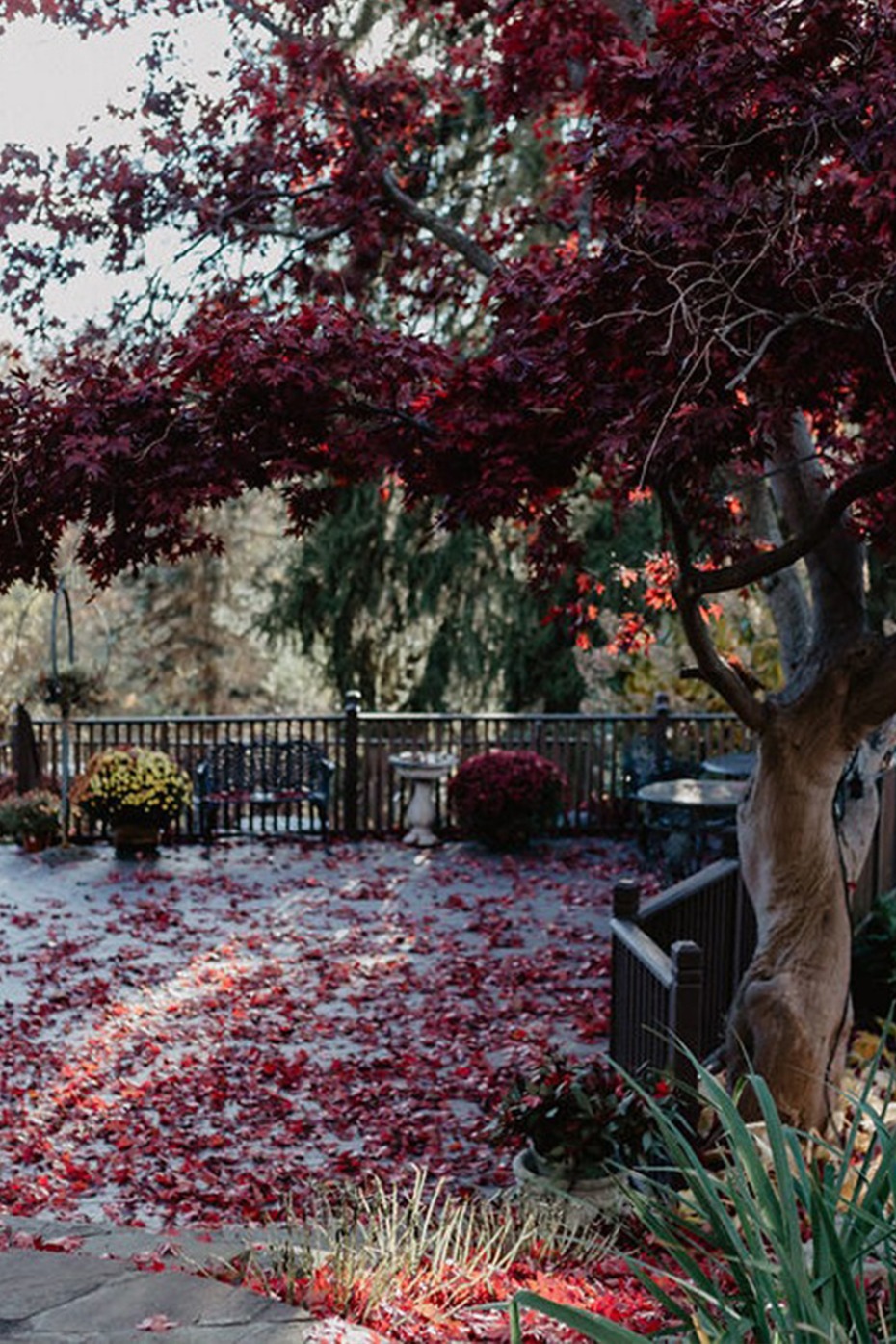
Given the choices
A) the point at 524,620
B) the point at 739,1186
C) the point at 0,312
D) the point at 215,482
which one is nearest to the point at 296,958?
the point at 0,312

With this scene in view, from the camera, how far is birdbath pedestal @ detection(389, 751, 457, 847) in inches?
554

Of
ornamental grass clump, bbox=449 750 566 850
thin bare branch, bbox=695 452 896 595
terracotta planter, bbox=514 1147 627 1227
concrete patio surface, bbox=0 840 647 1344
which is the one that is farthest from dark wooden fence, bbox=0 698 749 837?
terracotta planter, bbox=514 1147 627 1227

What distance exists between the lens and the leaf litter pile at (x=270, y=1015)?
6547 mm

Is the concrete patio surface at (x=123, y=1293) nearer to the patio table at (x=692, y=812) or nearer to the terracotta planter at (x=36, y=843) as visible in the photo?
the terracotta planter at (x=36, y=843)

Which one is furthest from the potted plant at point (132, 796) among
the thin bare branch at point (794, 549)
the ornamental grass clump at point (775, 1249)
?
the ornamental grass clump at point (775, 1249)

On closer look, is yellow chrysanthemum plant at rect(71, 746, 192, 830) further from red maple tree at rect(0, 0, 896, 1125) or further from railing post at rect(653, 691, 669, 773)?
red maple tree at rect(0, 0, 896, 1125)

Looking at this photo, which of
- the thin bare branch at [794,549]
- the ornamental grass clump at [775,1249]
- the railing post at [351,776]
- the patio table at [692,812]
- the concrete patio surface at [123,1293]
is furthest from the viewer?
the railing post at [351,776]

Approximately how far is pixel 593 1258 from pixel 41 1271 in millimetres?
1564

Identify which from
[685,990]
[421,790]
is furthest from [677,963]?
[421,790]

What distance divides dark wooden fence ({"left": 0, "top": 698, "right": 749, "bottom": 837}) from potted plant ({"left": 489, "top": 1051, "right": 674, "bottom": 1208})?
8.45 m

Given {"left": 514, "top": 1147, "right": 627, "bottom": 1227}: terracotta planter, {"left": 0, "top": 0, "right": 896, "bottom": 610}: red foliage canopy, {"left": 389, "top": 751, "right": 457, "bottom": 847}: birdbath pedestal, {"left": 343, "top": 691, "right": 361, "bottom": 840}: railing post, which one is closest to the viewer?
A: {"left": 0, "top": 0, "right": 896, "bottom": 610}: red foliage canopy

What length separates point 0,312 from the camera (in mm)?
8844

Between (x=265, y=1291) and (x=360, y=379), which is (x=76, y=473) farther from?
(x=265, y=1291)

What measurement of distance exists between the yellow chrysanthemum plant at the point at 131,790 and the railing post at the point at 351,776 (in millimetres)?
1645
